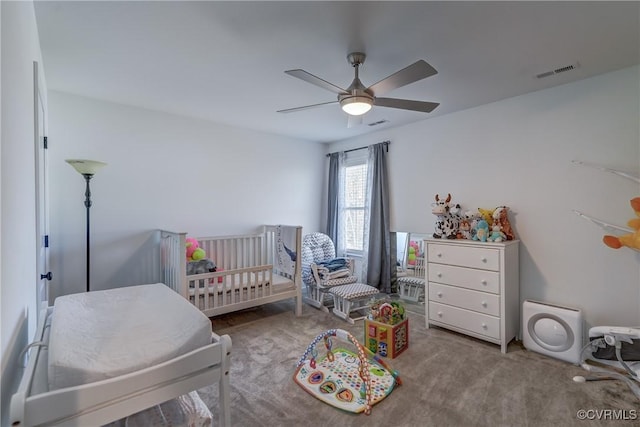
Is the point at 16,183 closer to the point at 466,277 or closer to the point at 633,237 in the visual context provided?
the point at 466,277

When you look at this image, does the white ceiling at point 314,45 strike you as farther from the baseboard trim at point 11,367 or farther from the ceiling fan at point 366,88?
the baseboard trim at point 11,367

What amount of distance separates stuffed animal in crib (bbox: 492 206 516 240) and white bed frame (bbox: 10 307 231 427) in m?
2.64

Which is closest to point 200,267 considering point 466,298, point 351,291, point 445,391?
point 351,291

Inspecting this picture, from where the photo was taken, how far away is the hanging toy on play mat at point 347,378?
189cm

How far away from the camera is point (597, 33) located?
6.08 feet

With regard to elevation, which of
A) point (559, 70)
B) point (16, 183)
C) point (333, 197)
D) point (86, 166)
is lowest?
point (16, 183)

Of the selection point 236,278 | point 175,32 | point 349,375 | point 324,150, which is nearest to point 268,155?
point 324,150

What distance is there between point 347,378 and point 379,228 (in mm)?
2259

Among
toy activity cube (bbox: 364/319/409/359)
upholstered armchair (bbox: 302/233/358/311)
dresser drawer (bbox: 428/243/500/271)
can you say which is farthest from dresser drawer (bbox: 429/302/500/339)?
upholstered armchair (bbox: 302/233/358/311)

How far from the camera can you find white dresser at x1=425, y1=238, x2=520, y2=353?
102 inches

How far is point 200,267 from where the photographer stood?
117 inches

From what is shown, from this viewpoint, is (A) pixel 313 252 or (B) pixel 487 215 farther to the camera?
(A) pixel 313 252

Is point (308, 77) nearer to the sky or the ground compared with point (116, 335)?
nearer to the sky

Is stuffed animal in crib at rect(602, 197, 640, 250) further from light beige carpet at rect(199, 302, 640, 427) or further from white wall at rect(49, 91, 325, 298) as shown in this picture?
white wall at rect(49, 91, 325, 298)
